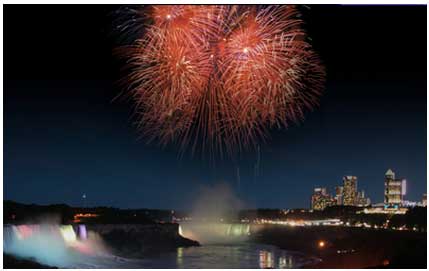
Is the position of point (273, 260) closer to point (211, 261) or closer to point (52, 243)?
point (211, 261)

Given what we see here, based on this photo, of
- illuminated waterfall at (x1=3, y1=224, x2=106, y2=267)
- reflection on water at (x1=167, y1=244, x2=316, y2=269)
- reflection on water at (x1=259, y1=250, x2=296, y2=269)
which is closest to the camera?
illuminated waterfall at (x1=3, y1=224, x2=106, y2=267)

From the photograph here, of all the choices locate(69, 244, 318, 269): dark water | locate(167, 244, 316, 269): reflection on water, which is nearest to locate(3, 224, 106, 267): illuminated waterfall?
locate(69, 244, 318, 269): dark water

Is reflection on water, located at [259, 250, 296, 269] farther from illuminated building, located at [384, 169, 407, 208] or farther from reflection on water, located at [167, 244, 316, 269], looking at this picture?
illuminated building, located at [384, 169, 407, 208]

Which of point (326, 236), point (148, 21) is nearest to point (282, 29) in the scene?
point (148, 21)

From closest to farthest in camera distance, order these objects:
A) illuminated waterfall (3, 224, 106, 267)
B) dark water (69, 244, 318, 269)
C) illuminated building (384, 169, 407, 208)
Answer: illuminated waterfall (3, 224, 106, 267) < dark water (69, 244, 318, 269) < illuminated building (384, 169, 407, 208)

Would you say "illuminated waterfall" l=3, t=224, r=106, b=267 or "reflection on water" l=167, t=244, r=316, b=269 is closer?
"illuminated waterfall" l=3, t=224, r=106, b=267

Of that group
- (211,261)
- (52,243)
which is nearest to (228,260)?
(211,261)

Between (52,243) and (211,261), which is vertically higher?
(52,243)
